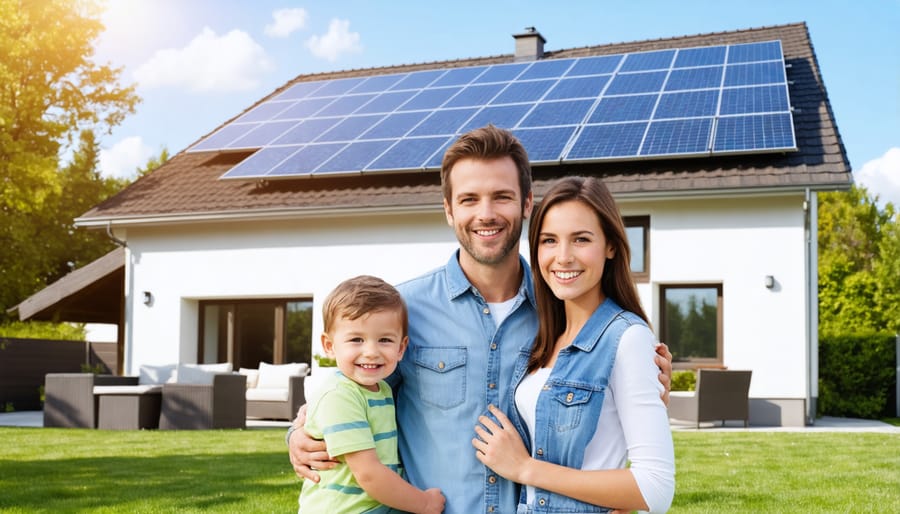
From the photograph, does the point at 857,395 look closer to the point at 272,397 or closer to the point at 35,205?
the point at 272,397

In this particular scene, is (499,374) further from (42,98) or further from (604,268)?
(42,98)

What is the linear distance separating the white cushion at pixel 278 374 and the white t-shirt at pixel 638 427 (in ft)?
43.4

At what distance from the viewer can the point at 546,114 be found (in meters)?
15.3

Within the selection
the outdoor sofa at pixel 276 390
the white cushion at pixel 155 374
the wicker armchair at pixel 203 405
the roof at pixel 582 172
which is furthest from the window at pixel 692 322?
the white cushion at pixel 155 374

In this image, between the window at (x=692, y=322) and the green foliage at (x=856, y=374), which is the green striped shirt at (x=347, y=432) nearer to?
the window at (x=692, y=322)

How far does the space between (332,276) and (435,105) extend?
3488mm

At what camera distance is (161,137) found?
158 feet

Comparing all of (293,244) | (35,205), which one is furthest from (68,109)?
(293,244)

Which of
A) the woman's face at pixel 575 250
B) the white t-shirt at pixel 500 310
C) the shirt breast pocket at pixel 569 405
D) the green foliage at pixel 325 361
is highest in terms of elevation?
the woman's face at pixel 575 250

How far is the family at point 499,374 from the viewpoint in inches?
96.0

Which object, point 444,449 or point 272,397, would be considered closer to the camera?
point 444,449

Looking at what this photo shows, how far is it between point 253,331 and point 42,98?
836 centimetres

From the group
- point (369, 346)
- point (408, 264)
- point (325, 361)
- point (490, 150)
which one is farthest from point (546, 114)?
point (369, 346)

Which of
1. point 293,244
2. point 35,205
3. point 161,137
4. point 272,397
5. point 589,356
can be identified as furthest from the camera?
point 161,137
